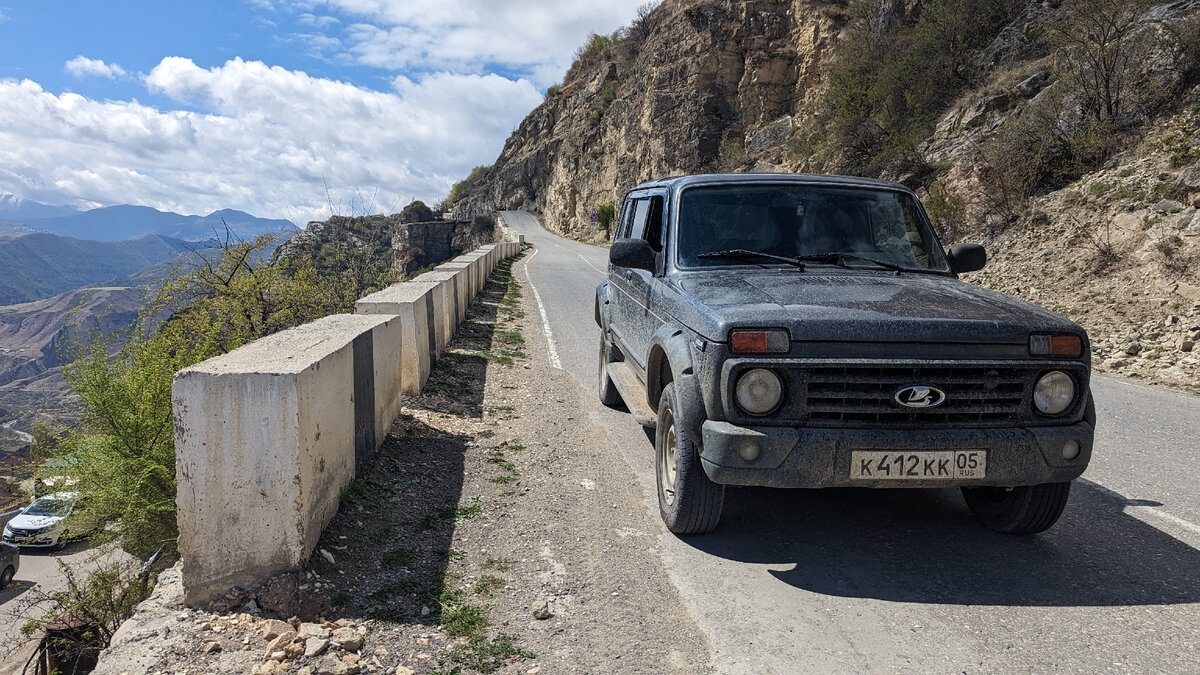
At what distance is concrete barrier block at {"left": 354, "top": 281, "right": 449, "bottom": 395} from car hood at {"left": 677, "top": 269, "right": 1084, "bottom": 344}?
392 cm

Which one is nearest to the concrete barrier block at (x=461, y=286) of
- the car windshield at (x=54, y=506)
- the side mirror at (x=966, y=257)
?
the car windshield at (x=54, y=506)

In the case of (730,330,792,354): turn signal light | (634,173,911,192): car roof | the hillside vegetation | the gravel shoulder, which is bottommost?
the gravel shoulder

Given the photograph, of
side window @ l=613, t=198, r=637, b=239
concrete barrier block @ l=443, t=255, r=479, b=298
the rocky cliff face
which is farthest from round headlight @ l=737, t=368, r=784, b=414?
the rocky cliff face

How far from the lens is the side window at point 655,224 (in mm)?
5324

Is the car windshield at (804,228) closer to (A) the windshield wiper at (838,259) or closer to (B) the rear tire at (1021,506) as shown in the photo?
(A) the windshield wiper at (838,259)

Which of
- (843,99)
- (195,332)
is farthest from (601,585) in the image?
(843,99)

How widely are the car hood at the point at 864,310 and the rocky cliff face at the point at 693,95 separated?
3813cm

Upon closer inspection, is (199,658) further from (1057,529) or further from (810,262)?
(1057,529)

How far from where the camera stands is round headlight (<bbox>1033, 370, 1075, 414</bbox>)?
351 cm

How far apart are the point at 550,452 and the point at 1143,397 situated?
6644 mm

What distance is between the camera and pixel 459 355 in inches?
400

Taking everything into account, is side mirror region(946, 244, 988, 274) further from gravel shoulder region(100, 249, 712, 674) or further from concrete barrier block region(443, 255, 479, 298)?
concrete barrier block region(443, 255, 479, 298)

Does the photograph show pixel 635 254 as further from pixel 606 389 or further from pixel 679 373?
pixel 606 389

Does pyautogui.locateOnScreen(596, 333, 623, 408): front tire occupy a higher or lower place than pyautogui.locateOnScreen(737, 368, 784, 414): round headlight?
lower
